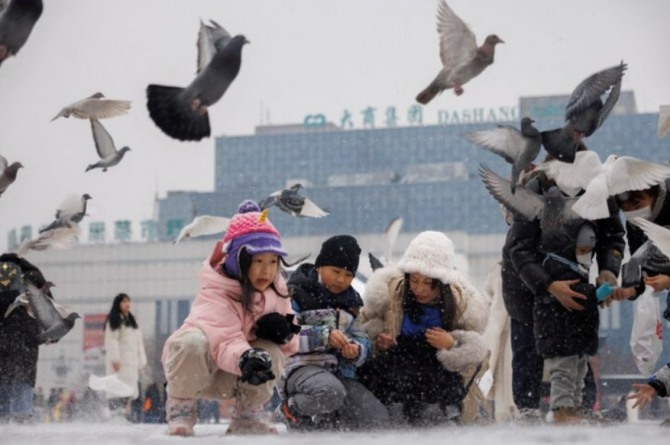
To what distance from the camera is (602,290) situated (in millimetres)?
6016

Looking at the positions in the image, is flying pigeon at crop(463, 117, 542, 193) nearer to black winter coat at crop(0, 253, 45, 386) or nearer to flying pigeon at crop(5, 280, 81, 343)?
flying pigeon at crop(5, 280, 81, 343)

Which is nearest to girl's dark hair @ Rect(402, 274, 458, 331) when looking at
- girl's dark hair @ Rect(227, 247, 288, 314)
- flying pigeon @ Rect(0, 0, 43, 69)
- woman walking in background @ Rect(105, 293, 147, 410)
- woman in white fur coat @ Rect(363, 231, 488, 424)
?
woman in white fur coat @ Rect(363, 231, 488, 424)

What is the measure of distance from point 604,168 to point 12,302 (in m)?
4.47

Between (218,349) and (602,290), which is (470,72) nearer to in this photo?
(602,290)

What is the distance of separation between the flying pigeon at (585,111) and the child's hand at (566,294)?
0.59 metres

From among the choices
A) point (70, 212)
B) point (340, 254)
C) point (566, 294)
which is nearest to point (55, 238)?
point (70, 212)

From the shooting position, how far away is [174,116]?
721cm

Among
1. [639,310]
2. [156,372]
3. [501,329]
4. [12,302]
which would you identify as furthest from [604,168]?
[156,372]

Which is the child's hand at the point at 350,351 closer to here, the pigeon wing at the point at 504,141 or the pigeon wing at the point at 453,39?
the pigeon wing at the point at 504,141

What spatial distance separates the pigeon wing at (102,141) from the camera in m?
8.27

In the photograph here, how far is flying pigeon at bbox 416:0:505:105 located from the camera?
7.46 metres

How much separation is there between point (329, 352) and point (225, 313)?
0.93m

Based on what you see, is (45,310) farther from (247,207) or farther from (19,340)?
(247,207)

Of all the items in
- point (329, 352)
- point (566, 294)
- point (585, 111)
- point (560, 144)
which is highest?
point (585, 111)
